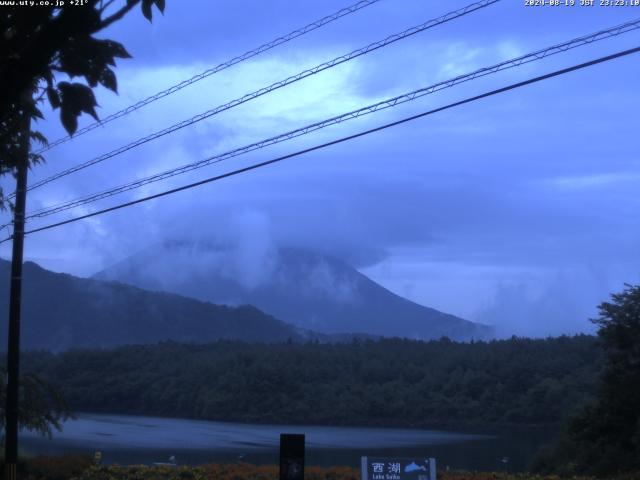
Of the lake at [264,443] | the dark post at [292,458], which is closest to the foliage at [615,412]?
the lake at [264,443]

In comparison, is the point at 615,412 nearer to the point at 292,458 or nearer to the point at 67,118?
the point at 292,458

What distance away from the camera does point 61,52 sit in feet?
13.7

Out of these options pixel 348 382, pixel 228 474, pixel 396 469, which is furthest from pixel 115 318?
pixel 396 469

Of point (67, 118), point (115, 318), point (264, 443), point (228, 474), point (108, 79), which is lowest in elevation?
point (228, 474)

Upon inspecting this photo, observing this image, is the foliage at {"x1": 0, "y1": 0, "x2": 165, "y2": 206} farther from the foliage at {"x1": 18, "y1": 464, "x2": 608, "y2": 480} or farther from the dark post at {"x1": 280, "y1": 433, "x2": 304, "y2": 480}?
the foliage at {"x1": 18, "y1": 464, "x2": 608, "y2": 480}

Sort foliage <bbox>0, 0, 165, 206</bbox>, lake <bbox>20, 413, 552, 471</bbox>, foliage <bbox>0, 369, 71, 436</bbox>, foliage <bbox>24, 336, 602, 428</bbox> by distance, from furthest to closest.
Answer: foliage <bbox>24, 336, 602, 428</bbox>
lake <bbox>20, 413, 552, 471</bbox>
foliage <bbox>0, 369, 71, 436</bbox>
foliage <bbox>0, 0, 165, 206</bbox>

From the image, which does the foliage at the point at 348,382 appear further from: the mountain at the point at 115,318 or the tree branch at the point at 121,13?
the tree branch at the point at 121,13

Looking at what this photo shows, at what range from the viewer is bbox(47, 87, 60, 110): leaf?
4.25m

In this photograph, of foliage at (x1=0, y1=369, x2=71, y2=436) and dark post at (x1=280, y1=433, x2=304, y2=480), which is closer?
A: dark post at (x1=280, y1=433, x2=304, y2=480)

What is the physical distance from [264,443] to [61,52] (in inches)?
1140

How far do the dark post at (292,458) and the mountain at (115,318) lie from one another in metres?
46.9

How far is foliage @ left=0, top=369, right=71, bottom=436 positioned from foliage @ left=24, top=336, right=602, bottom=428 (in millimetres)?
24698

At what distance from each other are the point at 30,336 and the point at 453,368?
40509 mm

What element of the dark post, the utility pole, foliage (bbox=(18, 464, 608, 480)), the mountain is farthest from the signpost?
the mountain
